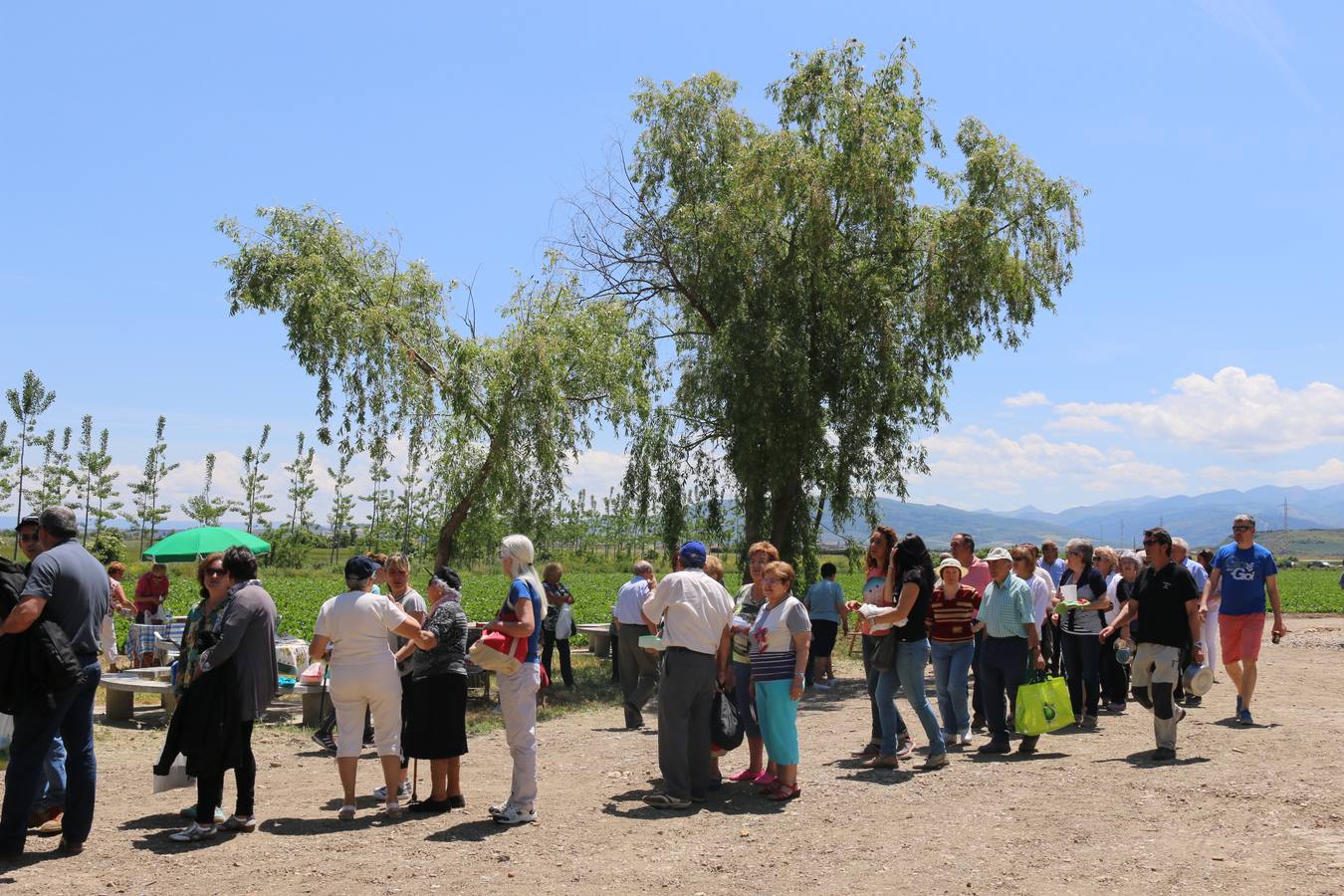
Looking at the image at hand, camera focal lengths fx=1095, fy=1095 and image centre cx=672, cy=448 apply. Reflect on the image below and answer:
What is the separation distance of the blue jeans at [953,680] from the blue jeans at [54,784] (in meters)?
6.34

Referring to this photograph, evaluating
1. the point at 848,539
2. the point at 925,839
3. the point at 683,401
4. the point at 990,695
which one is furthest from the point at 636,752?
the point at 848,539

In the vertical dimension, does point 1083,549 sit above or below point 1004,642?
above

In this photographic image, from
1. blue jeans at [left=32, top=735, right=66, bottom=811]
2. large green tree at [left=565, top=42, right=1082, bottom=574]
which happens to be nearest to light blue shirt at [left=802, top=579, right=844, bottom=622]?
large green tree at [left=565, top=42, right=1082, bottom=574]

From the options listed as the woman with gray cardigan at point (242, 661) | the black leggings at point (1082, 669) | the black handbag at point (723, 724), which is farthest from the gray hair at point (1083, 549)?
the woman with gray cardigan at point (242, 661)

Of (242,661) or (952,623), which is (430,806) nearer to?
(242,661)

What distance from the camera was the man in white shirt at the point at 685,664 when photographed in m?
7.32

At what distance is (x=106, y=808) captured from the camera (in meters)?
7.68

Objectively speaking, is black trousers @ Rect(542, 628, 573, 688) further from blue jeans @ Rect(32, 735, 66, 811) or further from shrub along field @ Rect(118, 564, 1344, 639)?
shrub along field @ Rect(118, 564, 1344, 639)

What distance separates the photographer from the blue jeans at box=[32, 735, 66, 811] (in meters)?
6.73

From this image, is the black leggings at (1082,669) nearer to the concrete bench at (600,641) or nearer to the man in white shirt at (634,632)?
the man in white shirt at (634,632)

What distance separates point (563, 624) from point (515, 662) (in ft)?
24.6

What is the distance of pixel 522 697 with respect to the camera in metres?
7.07

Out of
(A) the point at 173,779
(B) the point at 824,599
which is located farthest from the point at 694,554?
(B) the point at 824,599

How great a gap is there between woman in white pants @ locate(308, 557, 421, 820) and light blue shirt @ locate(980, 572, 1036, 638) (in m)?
4.81
